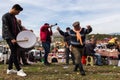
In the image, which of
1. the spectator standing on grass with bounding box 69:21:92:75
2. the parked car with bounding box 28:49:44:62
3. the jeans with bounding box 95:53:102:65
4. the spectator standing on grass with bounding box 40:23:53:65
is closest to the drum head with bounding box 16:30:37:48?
the spectator standing on grass with bounding box 69:21:92:75

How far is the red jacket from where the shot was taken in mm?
16609

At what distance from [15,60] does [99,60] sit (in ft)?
32.0

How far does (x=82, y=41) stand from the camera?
1210 cm

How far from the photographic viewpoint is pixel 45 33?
660 inches

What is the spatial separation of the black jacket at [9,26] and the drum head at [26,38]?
0.18 metres

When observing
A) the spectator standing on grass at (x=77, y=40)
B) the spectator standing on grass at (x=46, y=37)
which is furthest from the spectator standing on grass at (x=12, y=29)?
the spectator standing on grass at (x=46, y=37)

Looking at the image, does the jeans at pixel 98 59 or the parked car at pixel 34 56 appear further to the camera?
the parked car at pixel 34 56

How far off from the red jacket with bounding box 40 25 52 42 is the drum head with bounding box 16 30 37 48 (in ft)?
16.3

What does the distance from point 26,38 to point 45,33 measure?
526cm

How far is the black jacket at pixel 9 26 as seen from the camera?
11016mm

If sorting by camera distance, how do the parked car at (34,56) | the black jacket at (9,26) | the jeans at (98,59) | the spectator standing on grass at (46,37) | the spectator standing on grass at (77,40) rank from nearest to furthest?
the black jacket at (9,26)
the spectator standing on grass at (77,40)
the spectator standing on grass at (46,37)
the jeans at (98,59)
the parked car at (34,56)

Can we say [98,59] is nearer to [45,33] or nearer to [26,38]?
[45,33]

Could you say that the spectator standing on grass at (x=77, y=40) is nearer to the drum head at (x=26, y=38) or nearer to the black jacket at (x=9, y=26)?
the drum head at (x=26, y=38)

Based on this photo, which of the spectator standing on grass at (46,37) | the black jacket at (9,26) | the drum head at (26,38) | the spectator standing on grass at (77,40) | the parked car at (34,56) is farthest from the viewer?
the parked car at (34,56)
